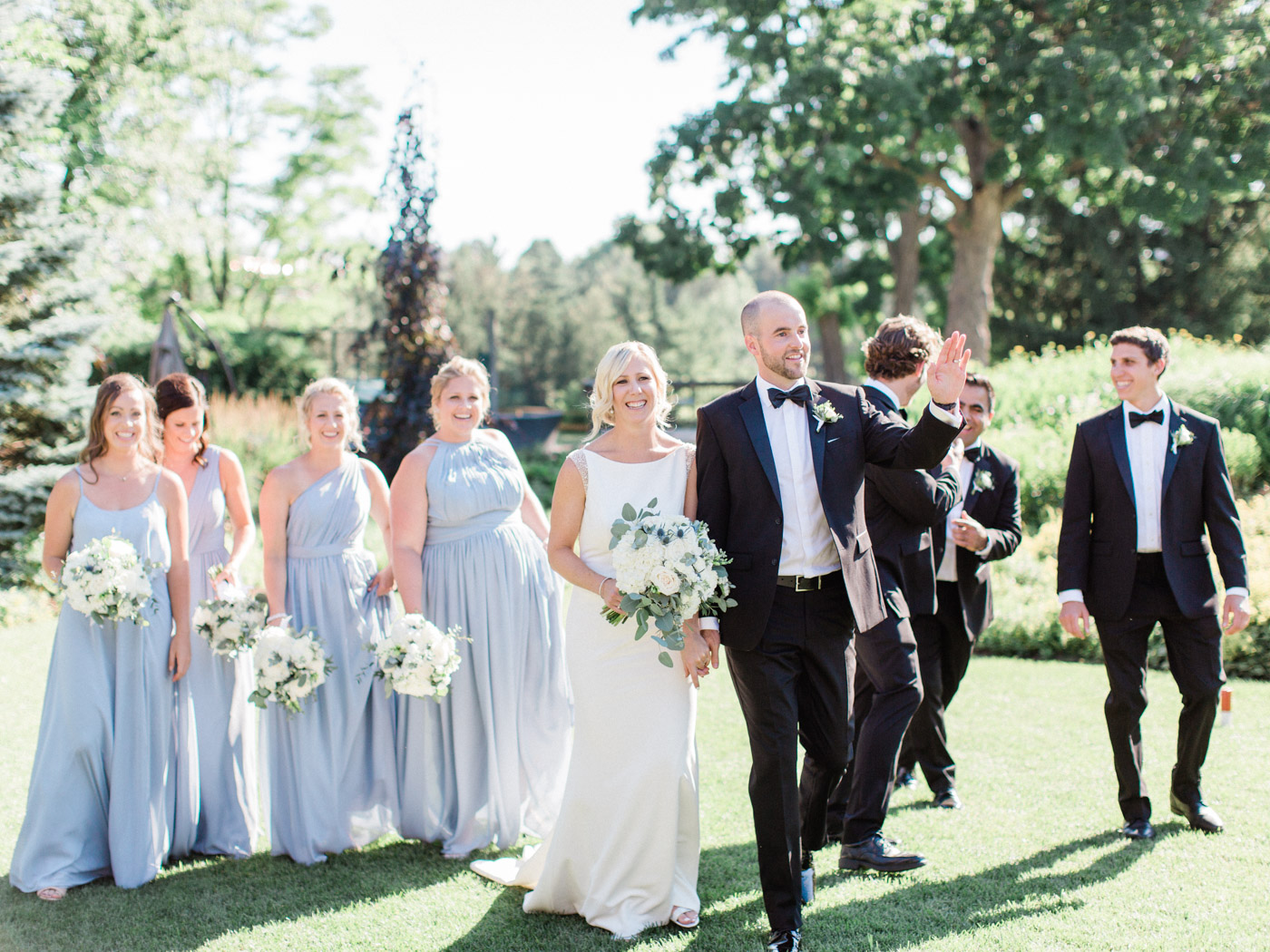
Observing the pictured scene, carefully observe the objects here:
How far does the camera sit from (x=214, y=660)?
16.5ft

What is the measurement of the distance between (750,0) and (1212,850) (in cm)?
1883

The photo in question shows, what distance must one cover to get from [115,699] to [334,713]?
3.18ft

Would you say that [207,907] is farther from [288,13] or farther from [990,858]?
[288,13]

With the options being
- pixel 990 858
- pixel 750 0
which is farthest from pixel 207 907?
pixel 750 0

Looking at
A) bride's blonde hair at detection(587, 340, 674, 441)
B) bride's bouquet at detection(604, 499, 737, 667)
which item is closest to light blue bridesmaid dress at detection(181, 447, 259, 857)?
bride's blonde hair at detection(587, 340, 674, 441)

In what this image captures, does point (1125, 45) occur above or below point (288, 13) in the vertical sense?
below

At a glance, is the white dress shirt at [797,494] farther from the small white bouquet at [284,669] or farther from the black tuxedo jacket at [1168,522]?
the small white bouquet at [284,669]

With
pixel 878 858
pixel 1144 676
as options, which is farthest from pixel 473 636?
pixel 1144 676

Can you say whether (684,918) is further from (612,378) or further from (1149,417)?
(1149,417)

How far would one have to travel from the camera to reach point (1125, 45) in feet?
59.0

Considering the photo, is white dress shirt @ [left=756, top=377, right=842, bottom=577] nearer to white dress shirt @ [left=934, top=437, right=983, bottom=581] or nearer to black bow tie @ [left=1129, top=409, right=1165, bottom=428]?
white dress shirt @ [left=934, top=437, right=983, bottom=581]

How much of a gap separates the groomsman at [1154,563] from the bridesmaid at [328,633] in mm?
3391

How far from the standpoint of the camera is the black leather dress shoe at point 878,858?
14.1ft

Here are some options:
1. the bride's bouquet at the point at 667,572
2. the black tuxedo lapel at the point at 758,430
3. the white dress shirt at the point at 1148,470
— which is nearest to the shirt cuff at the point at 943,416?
the black tuxedo lapel at the point at 758,430
